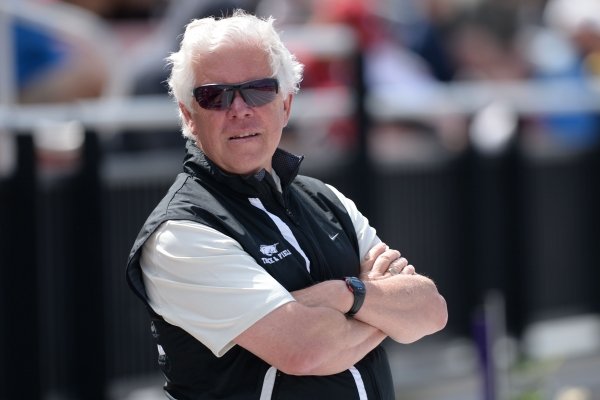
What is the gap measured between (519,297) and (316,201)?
15.0 feet

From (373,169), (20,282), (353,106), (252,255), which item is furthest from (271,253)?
(373,169)

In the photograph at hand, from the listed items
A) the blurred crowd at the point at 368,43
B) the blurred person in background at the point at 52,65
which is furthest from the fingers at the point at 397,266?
the blurred person in background at the point at 52,65

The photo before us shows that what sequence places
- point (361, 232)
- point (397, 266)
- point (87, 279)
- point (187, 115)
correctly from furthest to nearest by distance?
point (87, 279) < point (361, 232) < point (397, 266) < point (187, 115)

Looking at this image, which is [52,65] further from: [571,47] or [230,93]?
[571,47]

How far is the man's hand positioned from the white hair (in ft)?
1.73

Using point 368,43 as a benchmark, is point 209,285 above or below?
→ above

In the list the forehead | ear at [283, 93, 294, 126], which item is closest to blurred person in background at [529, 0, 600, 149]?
ear at [283, 93, 294, 126]

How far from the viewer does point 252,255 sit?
3025 mm

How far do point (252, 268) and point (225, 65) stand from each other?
0.54 meters

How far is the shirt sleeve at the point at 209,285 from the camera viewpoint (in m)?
2.92

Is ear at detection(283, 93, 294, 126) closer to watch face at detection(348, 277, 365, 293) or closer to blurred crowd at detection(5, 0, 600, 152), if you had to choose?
watch face at detection(348, 277, 365, 293)

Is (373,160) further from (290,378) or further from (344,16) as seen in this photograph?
(290,378)

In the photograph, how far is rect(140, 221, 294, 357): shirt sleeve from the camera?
9.58 ft

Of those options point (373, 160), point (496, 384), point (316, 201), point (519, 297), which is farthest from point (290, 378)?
point (519, 297)
